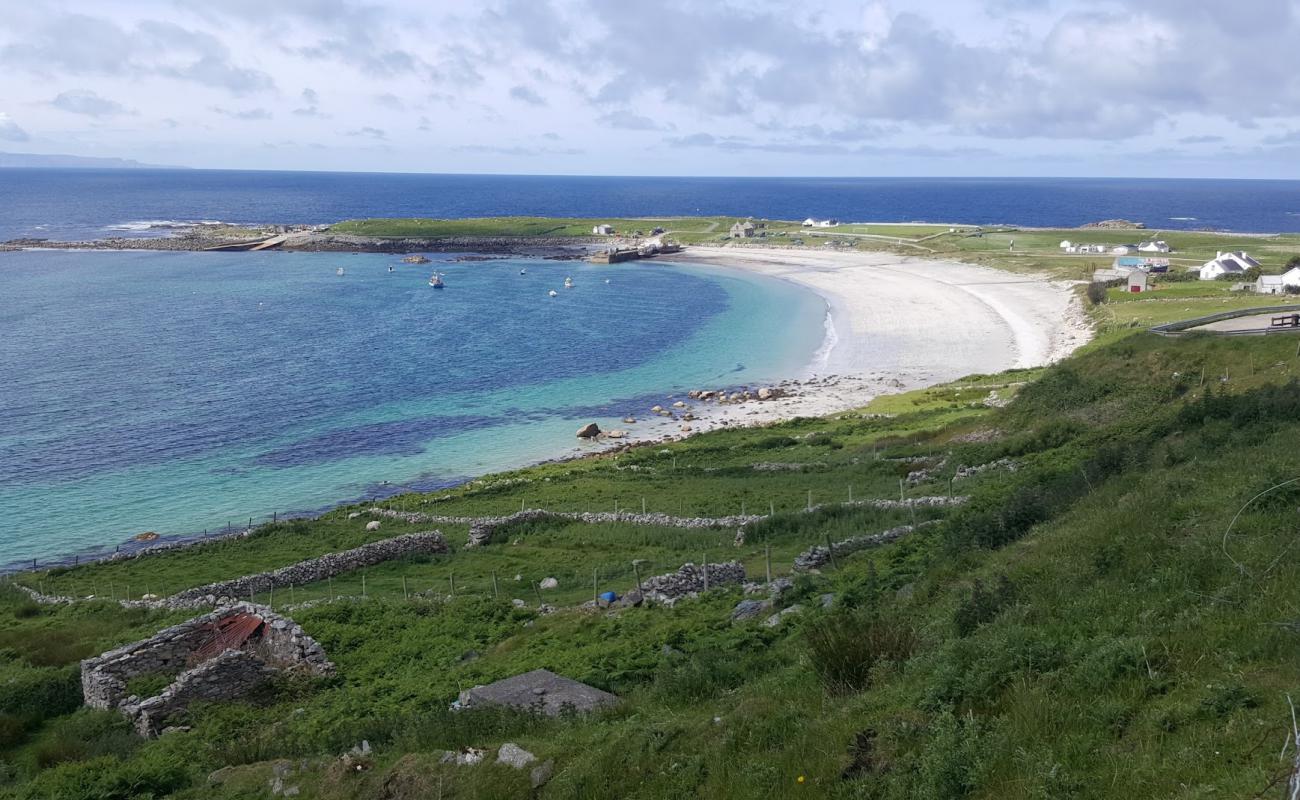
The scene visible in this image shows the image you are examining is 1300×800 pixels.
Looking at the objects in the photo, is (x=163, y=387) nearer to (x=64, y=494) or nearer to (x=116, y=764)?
(x=64, y=494)

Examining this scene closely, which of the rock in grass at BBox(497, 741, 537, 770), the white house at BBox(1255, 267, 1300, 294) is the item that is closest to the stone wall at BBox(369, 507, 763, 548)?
the rock in grass at BBox(497, 741, 537, 770)

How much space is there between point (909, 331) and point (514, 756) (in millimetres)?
73604

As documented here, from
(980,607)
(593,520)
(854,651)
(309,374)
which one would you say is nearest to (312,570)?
(593,520)

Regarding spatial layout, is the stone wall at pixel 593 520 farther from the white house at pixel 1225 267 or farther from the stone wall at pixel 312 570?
the white house at pixel 1225 267

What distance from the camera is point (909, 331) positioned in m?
79.6

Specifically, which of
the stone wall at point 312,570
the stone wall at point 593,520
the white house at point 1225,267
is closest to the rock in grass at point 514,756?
the stone wall at point 312,570

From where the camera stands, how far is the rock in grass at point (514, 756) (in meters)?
11.0

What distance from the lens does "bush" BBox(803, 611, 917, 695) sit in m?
11.2

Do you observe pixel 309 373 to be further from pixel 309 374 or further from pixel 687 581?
pixel 687 581

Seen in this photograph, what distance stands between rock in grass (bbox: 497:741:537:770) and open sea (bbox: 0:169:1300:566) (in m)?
31.1

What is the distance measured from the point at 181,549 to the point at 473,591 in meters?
16.1

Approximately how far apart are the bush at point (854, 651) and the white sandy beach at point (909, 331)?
3926cm

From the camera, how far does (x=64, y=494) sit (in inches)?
1650

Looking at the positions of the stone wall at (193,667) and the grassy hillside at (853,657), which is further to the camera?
the stone wall at (193,667)
